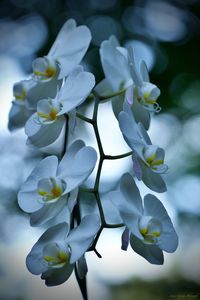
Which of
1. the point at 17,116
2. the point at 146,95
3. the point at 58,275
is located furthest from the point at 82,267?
the point at 17,116

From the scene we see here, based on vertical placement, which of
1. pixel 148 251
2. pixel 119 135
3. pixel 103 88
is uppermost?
pixel 103 88

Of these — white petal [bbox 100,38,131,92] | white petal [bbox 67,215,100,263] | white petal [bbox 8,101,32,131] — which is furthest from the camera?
white petal [bbox 8,101,32,131]

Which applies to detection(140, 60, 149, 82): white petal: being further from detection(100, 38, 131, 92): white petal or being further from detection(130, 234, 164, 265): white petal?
detection(130, 234, 164, 265): white petal

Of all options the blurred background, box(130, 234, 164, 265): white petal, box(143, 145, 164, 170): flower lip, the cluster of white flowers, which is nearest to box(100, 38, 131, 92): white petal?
the cluster of white flowers

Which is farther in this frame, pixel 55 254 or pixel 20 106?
pixel 20 106

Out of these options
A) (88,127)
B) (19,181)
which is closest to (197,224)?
(88,127)

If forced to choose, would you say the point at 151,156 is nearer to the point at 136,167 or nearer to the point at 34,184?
the point at 136,167

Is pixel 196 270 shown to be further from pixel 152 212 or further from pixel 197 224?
pixel 152 212

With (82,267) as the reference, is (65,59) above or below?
above
